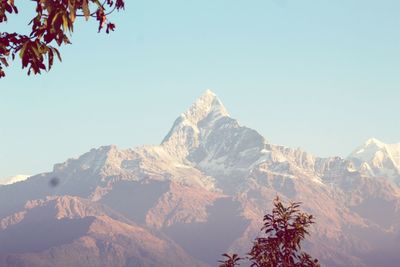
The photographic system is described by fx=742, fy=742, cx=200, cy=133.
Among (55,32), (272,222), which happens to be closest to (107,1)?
(55,32)

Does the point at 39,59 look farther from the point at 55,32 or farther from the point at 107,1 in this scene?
the point at 107,1

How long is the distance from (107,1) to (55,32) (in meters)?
1.98

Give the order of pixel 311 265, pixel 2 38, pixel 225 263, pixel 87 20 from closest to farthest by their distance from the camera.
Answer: pixel 87 20 → pixel 2 38 → pixel 311 265 → pixel 225 263

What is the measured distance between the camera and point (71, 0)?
17.9 metres

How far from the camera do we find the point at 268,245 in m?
36.0

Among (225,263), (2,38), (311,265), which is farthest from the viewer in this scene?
(225,263)

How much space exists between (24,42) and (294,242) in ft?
67.0

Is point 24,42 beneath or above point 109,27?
beneath

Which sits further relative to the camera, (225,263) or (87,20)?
(225,263)

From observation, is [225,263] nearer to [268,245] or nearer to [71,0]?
[268,245]

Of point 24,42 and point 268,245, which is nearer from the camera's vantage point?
point 24,42

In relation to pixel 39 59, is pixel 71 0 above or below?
above

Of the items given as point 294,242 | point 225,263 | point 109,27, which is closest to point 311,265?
point 294,242

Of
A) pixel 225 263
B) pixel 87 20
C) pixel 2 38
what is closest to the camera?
pixel 87 20
